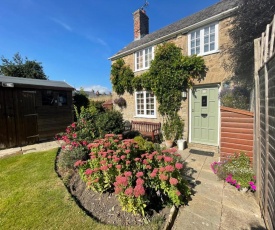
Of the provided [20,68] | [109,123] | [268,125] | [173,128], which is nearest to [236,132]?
[268,125]

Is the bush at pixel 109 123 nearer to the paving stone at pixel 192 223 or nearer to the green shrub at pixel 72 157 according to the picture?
the green shrub at pixel 72 157

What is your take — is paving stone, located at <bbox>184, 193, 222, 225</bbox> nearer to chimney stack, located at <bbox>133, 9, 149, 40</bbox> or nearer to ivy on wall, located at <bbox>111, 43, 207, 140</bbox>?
ivy on wall, located at <bbox>111, 43, 207, 140</bbox>

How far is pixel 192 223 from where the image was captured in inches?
87.1

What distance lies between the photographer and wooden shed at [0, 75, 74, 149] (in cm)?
669

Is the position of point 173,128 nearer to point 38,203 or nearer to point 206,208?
point 206,208

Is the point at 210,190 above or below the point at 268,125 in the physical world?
below

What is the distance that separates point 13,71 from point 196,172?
2677cm

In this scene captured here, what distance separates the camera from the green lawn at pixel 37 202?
217cm

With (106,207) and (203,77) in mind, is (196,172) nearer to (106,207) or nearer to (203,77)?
(106,207)

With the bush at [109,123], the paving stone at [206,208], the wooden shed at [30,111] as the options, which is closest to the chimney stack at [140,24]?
the wooden shed at [30,111]

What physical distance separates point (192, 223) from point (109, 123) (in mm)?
4097

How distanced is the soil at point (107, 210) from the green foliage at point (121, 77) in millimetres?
6610

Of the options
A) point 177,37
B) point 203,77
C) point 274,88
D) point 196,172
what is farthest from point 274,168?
point 177,37

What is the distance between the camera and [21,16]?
19.1ft
